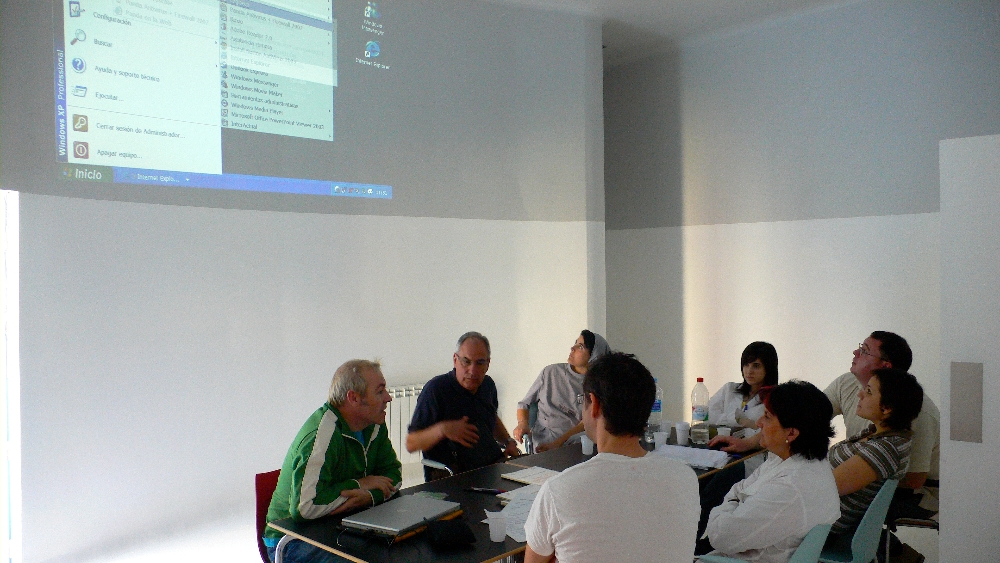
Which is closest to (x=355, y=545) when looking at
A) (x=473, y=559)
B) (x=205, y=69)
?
(x=473, y=559)

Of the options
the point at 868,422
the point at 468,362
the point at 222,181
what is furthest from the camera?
the point at 222,181

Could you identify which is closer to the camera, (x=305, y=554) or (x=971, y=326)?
(x=305, y=554)

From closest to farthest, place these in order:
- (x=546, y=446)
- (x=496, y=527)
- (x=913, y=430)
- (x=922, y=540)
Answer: (x=496, y=527), (x=913, y=430), (x=546, y=446), (x=922, y=540)

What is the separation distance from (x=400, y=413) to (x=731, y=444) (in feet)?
7.37

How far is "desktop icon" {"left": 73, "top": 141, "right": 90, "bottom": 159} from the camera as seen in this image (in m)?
3.43

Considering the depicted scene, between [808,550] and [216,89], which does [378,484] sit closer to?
[808,550]

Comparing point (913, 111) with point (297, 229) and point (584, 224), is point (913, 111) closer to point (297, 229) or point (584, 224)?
point (584, 224)

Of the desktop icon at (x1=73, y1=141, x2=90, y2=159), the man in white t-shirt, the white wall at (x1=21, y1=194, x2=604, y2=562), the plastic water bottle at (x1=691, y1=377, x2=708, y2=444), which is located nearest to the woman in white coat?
the plastic water bottle at (x1=691, y1=377, x2=708, y2=444)

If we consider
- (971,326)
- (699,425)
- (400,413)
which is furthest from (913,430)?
(400,413)

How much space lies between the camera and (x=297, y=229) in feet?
14.1

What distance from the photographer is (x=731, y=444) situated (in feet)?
10.7

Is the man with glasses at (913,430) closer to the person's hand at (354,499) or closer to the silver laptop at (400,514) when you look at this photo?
the silver laptop at (400,514)

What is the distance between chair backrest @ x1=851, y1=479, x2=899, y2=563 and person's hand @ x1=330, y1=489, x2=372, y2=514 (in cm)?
165

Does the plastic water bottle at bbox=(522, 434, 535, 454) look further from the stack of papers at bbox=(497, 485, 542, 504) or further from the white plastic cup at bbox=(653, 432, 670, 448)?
the stack of papers at bbox=(497, 485, 542, 504)
